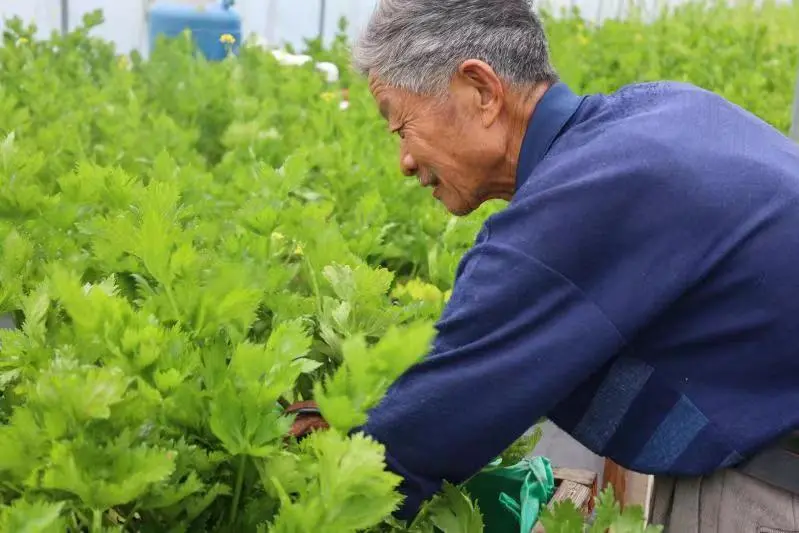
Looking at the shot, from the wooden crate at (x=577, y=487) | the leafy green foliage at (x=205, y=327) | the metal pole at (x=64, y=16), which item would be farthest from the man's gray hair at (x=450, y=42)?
the metal pole at (x=64, y=16)

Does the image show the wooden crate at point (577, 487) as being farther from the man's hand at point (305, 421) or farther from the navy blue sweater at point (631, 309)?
the man's hand at point (305, 421)

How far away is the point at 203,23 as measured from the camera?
25.2 ft

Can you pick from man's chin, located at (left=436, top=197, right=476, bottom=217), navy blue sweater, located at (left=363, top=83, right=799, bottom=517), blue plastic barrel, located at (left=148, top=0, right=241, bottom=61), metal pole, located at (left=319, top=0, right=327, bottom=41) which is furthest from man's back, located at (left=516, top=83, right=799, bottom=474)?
metal pole, located at (left=319, top=0, right=327, bottom=41)

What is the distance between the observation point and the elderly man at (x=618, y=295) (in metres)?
1.47

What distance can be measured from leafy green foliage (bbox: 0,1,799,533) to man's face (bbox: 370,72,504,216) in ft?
0.68

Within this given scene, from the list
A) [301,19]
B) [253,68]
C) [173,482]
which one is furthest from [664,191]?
[301,19]

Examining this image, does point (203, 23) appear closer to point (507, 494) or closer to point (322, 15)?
point (322, 15)

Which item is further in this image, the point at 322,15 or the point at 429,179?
the point at 322,15

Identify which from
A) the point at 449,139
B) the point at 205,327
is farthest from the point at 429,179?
the point at 205,327

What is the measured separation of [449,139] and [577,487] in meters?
1.03

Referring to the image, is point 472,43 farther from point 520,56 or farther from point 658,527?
point 658,527

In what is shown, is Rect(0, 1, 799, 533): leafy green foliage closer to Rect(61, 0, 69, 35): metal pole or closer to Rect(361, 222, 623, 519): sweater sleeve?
Rect(361, 222, 623, 519): sweater sleeve

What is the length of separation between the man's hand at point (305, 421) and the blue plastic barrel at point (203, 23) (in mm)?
6324

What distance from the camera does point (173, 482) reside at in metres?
1.28
